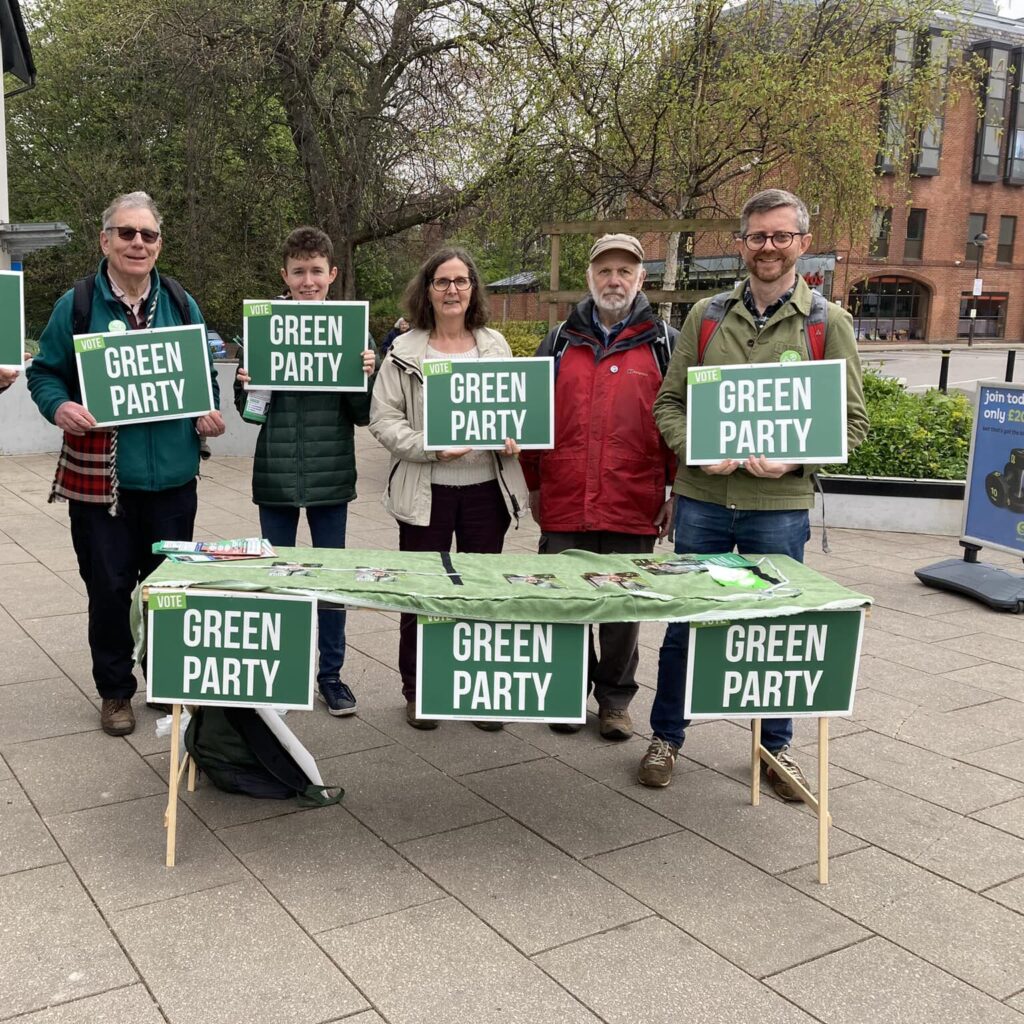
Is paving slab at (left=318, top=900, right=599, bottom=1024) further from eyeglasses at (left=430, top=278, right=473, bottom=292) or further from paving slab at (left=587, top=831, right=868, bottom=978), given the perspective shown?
eyeglasses at (left=430, top=278, right=473, bottom=292)

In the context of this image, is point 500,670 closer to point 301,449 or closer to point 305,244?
point 301,449

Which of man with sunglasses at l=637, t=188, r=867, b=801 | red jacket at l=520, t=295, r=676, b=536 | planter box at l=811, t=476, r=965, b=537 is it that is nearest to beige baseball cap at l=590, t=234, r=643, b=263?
red jacket at l=520, t=295, r=676, b=536

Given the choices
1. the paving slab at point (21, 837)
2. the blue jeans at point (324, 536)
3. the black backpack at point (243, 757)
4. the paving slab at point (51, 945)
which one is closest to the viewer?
the paving slab at point (51, 945)

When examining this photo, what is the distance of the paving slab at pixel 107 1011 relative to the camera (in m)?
2.58

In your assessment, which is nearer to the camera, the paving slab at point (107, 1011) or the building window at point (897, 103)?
the paving slab at point (107, 1011)

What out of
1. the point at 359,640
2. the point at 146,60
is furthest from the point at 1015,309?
the point at 359,640

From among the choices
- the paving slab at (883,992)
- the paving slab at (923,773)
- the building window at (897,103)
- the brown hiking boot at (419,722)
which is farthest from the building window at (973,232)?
the paving slab at (883,992)

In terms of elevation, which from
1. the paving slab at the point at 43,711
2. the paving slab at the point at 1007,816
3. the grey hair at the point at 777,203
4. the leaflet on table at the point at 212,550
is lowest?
the paving slab at the point at 43,711

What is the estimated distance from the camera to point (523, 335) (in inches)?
577

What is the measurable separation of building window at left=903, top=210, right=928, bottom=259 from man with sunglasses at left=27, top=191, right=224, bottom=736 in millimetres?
49599

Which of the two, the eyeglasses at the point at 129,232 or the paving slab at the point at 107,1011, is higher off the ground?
the eyeglasses at the point at 129,232

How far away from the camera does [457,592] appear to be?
3346 mm

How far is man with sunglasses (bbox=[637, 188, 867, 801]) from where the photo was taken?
12.3 feet

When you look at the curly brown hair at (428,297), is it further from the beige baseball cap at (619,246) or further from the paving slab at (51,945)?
the paving slab at (51,945)
